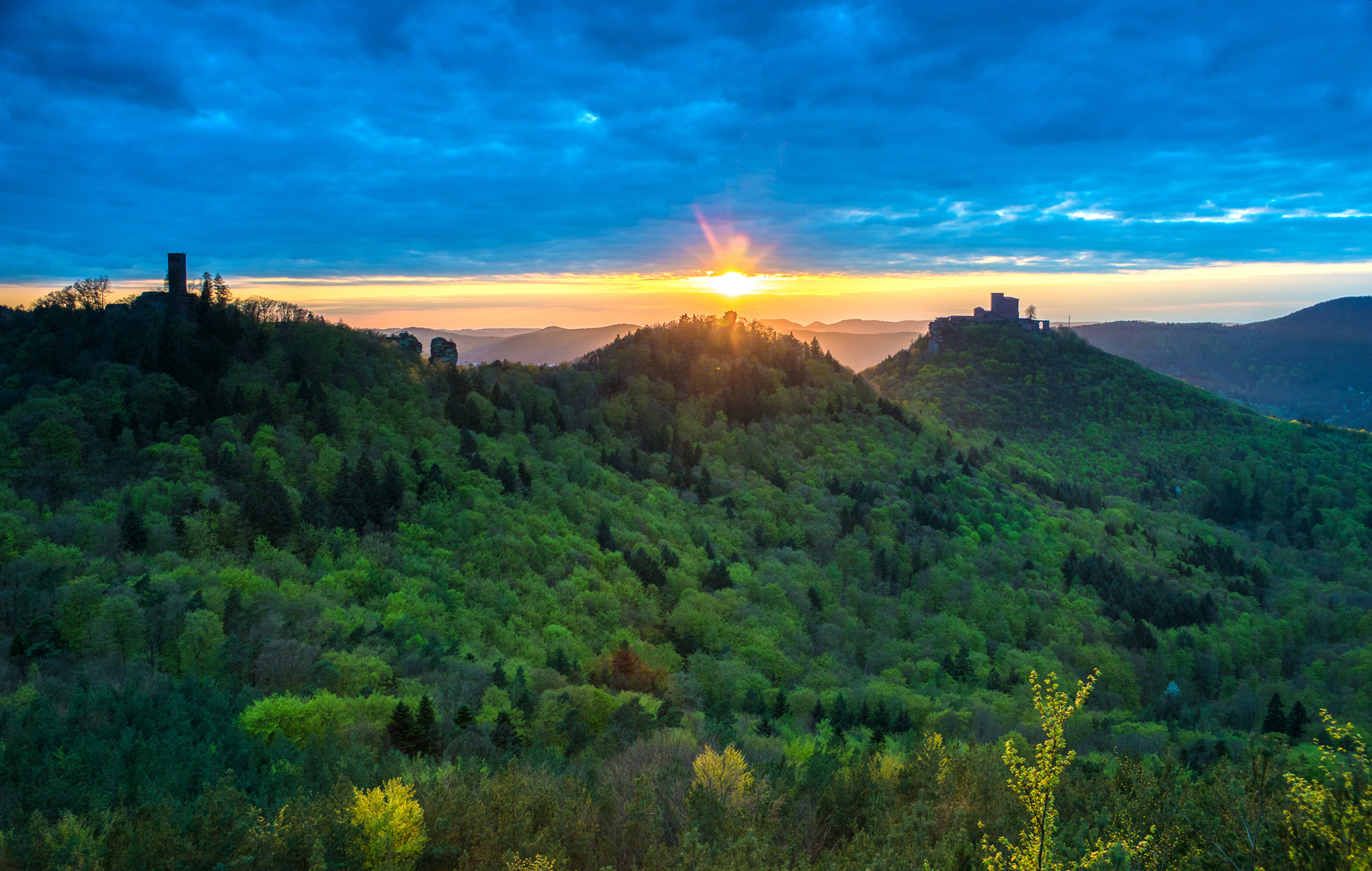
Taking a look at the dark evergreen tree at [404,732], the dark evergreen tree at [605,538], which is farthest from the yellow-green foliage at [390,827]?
the dark evergreen tree at [605,538]

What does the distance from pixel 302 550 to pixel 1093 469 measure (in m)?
141

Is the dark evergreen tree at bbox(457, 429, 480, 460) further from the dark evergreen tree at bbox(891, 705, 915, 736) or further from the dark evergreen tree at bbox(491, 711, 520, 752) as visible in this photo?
the dark evergreen tree at bbox(891, 705, 915, 736)

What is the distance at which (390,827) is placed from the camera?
16844 mm

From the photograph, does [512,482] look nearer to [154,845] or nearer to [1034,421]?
Answer: [154,845]

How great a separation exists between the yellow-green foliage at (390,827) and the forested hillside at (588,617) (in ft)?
0.29

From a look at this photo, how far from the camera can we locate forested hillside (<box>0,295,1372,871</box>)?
19094 millimetres

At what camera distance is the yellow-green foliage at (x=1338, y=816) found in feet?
40.1

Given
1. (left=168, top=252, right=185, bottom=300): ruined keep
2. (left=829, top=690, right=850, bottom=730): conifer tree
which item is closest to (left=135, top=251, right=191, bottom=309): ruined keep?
(left=168, top=252, right=185, bottom=300): ruined keep

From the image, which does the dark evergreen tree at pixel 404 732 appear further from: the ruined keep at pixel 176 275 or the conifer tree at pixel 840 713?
the ruined keep at pixel 176 275

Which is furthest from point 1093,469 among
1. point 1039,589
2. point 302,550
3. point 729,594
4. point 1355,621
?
point 302,550

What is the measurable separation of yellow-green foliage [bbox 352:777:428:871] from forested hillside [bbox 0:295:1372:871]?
3.5 inches

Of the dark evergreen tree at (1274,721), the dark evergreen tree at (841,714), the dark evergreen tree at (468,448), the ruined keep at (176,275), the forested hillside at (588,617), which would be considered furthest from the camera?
the dark evergreen tree at (468,448)

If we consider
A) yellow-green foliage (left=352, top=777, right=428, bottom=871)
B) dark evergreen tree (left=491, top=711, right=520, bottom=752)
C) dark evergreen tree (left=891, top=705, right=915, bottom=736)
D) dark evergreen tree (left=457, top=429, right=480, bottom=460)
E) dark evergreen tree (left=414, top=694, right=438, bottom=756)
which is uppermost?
dark evergreen tree (left=457, top=429, right=480, bottom=460)

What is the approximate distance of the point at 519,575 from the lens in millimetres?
53375
